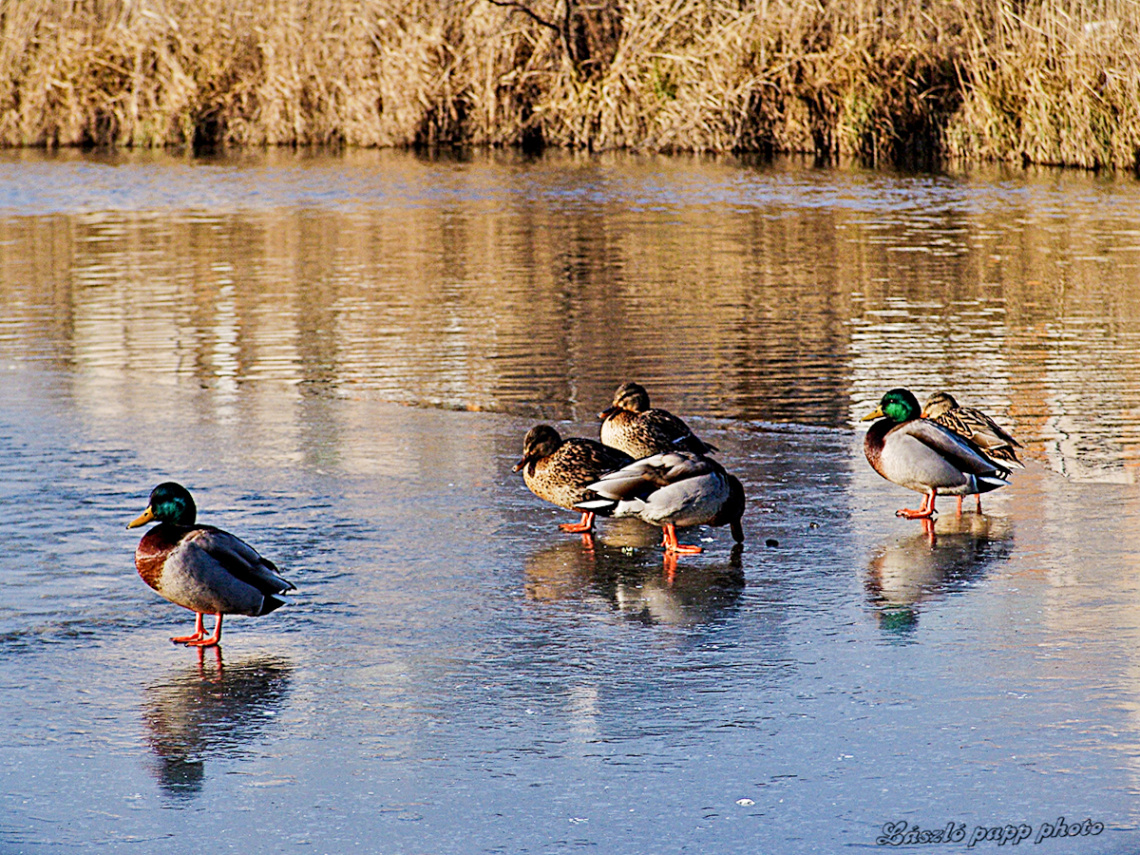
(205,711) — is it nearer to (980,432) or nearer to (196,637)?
(196,637)

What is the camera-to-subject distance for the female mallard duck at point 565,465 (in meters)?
7.26

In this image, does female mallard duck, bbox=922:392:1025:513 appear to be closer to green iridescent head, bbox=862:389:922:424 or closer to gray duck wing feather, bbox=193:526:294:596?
green iridescent head, bbox=862:389:922:424

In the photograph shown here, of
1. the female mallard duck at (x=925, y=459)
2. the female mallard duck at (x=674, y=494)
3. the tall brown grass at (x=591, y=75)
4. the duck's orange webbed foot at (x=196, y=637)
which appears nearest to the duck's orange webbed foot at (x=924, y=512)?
the female mallard duck at (x=925, y=459)

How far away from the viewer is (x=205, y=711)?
16.8 ft

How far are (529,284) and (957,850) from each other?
41.4ft

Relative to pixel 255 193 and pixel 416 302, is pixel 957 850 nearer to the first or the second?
pixel 416 302

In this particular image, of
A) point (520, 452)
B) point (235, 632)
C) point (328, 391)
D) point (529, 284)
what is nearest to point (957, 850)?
point (235, 632)

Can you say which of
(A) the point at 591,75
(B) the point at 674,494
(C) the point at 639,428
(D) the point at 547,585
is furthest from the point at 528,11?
(D) the point at 547,585

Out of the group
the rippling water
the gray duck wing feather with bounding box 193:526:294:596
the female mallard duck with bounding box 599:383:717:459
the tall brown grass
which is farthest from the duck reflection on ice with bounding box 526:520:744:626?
the tall brown grass

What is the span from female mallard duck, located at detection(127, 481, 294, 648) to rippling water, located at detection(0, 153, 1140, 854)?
0.61 ft

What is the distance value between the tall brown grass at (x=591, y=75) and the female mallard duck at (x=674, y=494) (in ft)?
68.9

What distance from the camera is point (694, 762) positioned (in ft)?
15.1

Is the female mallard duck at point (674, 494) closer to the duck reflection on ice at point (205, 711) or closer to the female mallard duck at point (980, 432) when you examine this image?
the female mallard duck at point (980, 432)

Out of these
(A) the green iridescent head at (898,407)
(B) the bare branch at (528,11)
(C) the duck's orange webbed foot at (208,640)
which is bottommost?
(C) the duck's orange webbed foot at (208,640)
